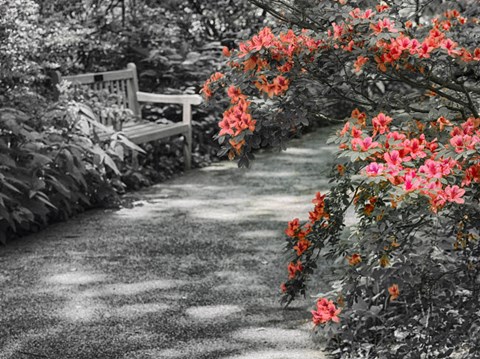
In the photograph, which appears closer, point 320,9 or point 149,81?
point 320,9

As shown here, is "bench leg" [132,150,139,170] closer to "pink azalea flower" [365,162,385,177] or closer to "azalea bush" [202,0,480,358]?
"azalea bush" [202,0,480,358]

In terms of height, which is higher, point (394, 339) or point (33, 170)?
point (33, 170)

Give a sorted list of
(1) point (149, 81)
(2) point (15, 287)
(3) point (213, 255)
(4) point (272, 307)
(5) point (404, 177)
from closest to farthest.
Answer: (5) point (404, 177) < (4) point (272, 307) < (2) point (15, 287) < (3) point (213, 255) < (1) point (149, 81)

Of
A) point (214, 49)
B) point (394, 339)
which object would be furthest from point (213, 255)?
point (214, 49)

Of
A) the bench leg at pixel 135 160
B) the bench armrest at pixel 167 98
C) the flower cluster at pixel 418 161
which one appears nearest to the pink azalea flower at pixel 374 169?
the flower cluster at pixel 418 161

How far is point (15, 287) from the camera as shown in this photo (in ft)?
16.9

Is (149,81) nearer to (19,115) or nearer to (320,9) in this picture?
(19,115)

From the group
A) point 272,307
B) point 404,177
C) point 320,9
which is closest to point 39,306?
point 272,307

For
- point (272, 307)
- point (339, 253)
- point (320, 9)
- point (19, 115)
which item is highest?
point (320, 9)

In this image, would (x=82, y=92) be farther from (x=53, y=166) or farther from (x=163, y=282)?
(x=163, y=282)

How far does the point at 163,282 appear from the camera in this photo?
17.2ft

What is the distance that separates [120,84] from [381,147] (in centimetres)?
687

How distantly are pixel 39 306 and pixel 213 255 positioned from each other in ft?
4.72

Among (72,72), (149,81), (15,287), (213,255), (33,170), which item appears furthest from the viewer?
(149,81)
